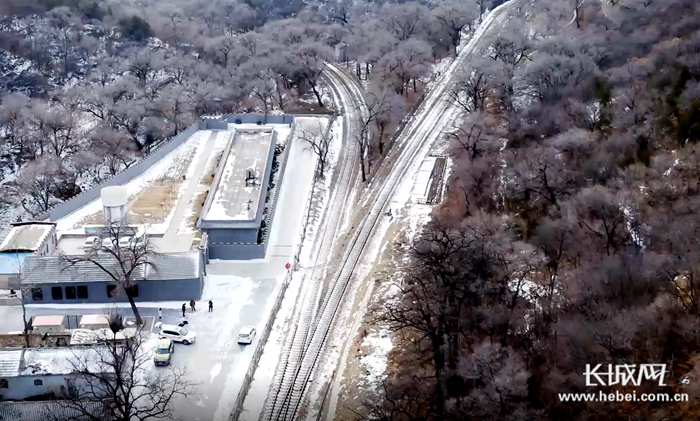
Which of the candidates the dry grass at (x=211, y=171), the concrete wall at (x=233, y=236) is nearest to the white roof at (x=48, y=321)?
the concrete wall at (x=233, y=236)

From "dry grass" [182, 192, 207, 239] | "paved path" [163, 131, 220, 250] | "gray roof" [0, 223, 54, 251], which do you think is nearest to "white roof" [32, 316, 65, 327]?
"gray roof" [0, 223, 54, 251]

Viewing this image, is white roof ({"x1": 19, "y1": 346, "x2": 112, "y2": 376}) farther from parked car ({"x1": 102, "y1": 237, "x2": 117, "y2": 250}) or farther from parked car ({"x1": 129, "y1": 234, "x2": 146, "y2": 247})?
parked car ({"x1": 129, "y1": 234, "x2": 146, "y2": 247})

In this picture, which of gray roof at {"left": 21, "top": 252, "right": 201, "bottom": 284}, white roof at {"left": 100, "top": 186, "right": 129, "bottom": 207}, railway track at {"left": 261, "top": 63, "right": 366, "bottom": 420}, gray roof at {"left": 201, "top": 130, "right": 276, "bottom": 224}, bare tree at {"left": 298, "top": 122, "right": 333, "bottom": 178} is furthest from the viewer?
bare tree at {"left": 298, "top": 122, "right": 333, "bottom": 178}

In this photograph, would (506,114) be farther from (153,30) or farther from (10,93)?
(153,30)

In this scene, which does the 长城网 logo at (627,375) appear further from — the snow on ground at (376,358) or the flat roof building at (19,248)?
the flat roof building at (19,248)

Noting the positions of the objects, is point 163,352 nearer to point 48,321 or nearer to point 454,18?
point 48,321

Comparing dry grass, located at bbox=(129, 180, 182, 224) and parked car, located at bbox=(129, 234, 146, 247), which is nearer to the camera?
parked car, located at bbox=(129, 234, 146, 247)

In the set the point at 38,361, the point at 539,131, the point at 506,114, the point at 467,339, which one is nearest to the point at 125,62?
the point at 506,114

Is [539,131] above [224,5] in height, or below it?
below
